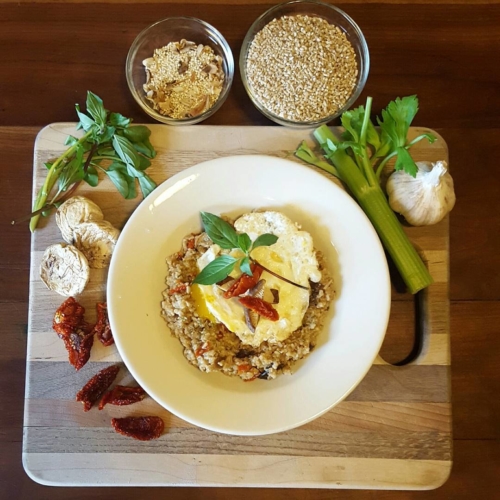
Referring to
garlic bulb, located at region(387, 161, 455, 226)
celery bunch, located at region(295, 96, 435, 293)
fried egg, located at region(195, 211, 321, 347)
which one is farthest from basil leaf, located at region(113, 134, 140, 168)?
garlic bulb, located at region(387, 161, 455, 226)

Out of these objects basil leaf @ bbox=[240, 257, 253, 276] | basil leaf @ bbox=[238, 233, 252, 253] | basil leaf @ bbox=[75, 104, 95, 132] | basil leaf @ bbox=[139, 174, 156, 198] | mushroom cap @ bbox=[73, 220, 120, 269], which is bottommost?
mushroom cap @ bbox=[73, 220, 120, 269]

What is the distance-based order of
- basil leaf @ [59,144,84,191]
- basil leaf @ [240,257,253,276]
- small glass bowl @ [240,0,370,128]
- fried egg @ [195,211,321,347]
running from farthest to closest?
1. small glass bowl @ [240,0,370,128]
2. basil leaf @ [59,144,84,191]
3. fried egg @ [195,211,321,347]
4. basil leaf @ [240,257,253,276]

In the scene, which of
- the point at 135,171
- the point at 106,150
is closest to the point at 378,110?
the point at 135,171

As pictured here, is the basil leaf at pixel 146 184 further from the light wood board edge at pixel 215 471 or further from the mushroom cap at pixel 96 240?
the light wood board edge at pixel 215 471

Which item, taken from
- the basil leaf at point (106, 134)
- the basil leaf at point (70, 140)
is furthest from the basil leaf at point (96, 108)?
the basil leaf at point (70, 140)

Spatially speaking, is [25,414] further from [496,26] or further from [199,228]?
[496,26]

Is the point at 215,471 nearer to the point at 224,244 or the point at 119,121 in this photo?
the point at 224,244

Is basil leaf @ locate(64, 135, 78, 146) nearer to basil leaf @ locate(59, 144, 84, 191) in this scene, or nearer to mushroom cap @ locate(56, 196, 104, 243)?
basil leaf @ locate(59, 144, 84, 191)
